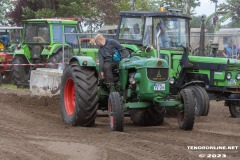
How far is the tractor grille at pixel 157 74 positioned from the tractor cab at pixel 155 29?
9.00ft

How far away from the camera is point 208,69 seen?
12.2 meters

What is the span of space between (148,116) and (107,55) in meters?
1.39

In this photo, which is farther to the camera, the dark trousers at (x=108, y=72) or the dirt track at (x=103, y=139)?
the dark trousers at (x=108, y=72)

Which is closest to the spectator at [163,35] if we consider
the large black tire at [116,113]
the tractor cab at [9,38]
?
the large black tire at [116,113]

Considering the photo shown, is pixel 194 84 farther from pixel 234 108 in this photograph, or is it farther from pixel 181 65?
pixel 234 108

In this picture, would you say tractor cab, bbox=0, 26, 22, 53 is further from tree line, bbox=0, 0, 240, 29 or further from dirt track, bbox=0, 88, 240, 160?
dirt track, bbox=0, 88, 240, 160

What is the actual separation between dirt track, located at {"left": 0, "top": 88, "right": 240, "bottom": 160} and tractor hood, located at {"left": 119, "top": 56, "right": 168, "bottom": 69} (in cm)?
110

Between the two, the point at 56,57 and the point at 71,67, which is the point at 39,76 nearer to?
the point at 56,57

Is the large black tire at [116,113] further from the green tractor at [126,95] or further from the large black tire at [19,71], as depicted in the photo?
the large black tire at [19,71]

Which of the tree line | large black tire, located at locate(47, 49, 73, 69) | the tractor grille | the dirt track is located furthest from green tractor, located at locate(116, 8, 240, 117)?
the tree line

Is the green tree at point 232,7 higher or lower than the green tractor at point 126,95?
higher

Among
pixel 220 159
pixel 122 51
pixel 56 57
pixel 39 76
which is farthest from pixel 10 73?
pixel 220 159

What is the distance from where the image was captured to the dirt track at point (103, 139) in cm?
691

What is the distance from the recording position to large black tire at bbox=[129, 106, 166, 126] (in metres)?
10.2
